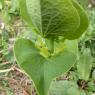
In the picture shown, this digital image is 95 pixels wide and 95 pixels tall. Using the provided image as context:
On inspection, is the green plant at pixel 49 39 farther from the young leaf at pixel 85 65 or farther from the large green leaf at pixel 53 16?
the young leaf at pixel 85 65

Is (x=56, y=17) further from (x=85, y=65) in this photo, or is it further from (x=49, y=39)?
(x=85, y=65)

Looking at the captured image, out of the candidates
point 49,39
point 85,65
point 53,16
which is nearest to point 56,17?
point 53,16

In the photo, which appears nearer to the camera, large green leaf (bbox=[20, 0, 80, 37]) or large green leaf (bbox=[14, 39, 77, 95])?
large green leaf (bbox=[20, 0, 80, 37])

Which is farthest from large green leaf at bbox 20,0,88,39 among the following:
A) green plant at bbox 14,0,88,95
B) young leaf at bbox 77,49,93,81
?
young leaf at bbox 77,49,93,81

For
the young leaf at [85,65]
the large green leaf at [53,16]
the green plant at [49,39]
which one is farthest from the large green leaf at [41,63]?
the young leaf at [85,65]

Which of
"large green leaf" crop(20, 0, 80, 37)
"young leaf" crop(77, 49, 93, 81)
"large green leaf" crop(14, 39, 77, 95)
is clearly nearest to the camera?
"large green leaf" crop(20, 0, 80, 37)

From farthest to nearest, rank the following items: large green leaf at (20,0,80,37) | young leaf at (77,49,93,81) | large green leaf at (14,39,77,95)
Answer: young leaf at (77,49,93,81)
large green leaf at (14,39,77,95)
large green leaf at (20,0,80,37)

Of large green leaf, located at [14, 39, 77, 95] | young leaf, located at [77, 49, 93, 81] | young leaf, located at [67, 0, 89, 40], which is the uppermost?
young leaf, located at [67, 0, 89, 40]

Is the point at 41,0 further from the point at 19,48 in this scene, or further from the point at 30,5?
the point at 19,48

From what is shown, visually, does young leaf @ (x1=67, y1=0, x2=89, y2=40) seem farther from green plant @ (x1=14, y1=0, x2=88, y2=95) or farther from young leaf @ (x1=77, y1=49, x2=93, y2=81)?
young leaf @ (x1=77, y1=49, x2=93, y2=81)
